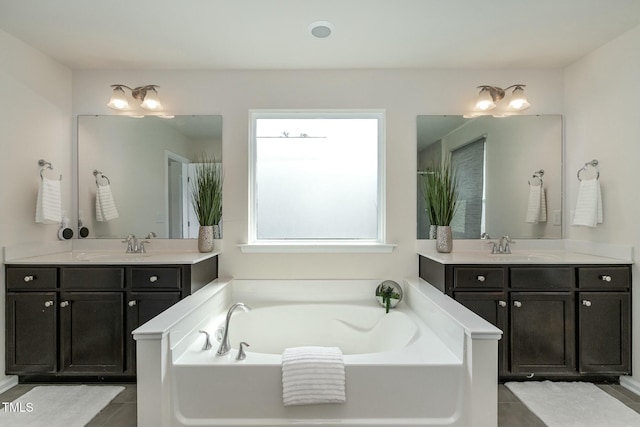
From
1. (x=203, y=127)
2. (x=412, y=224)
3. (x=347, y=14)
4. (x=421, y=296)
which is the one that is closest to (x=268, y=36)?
(x=347, y=14)

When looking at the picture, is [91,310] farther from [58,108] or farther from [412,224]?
[412,224]

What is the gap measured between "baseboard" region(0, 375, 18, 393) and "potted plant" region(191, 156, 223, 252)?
4.82 feet

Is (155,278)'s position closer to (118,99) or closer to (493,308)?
(118,99)

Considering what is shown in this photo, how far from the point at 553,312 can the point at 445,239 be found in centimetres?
85

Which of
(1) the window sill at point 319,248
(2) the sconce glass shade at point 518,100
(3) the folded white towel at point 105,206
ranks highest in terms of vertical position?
(2) the sconce glass shade at point 518,100

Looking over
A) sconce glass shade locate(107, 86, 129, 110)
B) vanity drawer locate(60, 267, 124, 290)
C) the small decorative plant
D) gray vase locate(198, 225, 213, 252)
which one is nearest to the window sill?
gray vase locate(198, 225, 213, 252)

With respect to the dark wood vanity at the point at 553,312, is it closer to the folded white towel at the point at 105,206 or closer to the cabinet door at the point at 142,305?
the cabinet door at the point at 142,305

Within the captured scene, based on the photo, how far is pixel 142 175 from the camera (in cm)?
286

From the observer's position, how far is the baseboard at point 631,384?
2.21 m

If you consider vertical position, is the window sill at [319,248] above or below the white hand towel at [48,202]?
below

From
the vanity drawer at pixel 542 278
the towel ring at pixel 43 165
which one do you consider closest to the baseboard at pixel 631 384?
the vanity drawer at pixel 542 278

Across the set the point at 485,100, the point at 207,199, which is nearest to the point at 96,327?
the point at 207,199

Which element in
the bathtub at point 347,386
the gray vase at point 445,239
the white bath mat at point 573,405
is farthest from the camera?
the gray vase at point 445,239

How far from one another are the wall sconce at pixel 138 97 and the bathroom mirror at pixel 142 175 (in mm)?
110
